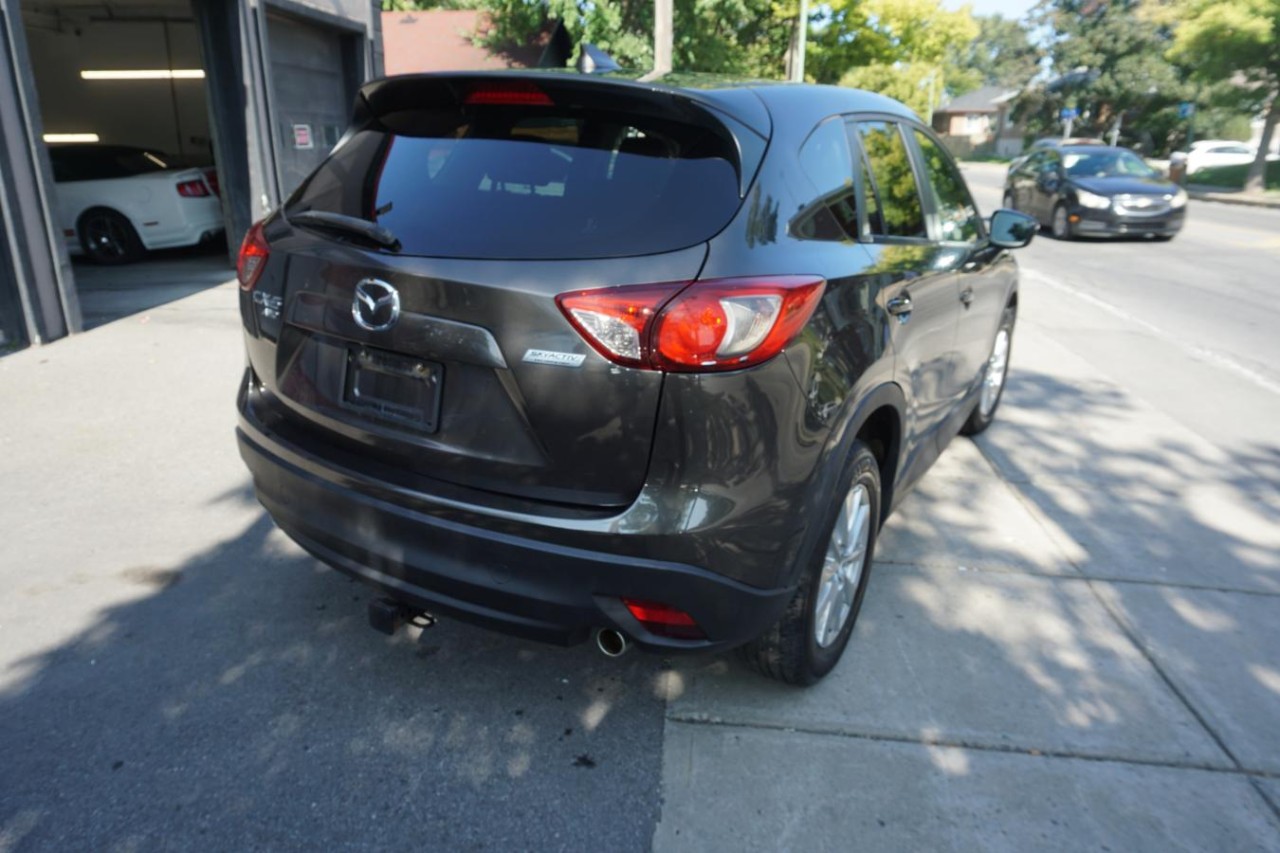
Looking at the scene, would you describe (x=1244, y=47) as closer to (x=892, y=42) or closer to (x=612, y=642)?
(x=892, y=42)

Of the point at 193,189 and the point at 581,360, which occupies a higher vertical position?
the point at 581,360

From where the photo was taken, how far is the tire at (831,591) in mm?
2740

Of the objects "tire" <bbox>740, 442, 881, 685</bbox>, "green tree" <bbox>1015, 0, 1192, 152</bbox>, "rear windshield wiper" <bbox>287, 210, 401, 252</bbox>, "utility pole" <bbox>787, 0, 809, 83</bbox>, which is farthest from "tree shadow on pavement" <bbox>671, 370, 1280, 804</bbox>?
"green tree" <bbox>1015, 0, 1192, 152</bbox>

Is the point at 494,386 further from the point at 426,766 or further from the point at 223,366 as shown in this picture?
the point at 223,366

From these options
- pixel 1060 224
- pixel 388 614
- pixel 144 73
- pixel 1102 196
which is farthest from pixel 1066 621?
pixel 144 73

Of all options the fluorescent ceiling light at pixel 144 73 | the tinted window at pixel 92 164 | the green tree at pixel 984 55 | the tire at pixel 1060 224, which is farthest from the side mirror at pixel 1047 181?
the green tree at pixel 984 55

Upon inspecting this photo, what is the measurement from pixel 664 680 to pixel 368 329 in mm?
1457

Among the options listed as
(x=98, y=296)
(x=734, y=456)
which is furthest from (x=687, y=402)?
(x=98, y=296)

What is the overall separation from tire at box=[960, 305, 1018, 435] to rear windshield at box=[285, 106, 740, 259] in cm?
350

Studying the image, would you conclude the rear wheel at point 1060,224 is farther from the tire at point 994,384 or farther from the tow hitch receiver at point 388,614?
the tow hitch receiver at point 388,614

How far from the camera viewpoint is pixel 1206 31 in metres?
31.7

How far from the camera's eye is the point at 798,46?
2519 centimetres

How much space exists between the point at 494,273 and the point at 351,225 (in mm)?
565

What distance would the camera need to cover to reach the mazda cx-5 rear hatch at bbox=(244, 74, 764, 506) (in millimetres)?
2277
